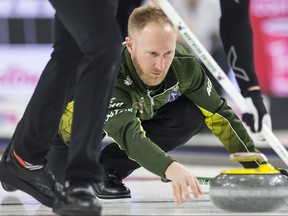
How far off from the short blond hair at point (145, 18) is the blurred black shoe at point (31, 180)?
73 cm

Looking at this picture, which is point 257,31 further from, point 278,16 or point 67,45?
point 67,45

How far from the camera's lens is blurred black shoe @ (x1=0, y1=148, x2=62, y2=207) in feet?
8.95

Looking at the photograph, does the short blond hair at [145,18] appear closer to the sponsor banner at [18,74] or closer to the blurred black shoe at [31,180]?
the blurred black shoe at [31,180]

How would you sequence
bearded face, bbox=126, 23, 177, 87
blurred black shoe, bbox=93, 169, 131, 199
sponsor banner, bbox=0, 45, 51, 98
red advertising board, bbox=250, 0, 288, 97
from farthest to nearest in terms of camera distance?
1. sponsor banner, bbox=0, 45, 51, 98
2. red advertising board, bbox=250, 0, 288, 97
3. blurred black shoe, bbox=93, 169, 131, 199
4. bearded face, bbox=126, 23, 177, 87

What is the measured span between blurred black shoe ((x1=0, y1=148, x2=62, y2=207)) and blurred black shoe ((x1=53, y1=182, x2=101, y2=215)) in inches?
10.1

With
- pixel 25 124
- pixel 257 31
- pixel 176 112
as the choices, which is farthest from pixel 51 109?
pixel 257 31

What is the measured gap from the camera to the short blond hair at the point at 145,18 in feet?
10.4

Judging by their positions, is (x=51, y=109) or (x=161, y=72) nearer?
(x=51, y=109)

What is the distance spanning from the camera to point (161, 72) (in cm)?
322

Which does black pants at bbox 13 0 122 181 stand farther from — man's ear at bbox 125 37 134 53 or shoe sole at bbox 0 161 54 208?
man's ear at bbox 125 37 134 53

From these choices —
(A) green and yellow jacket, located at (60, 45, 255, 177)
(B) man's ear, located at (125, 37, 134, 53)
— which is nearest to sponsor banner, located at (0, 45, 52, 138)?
(A) green and yellow jacket, located at (60, 45, 255, 177)

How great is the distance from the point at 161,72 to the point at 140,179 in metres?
1.53

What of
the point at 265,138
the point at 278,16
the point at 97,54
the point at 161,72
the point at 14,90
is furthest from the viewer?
the point at 14,90

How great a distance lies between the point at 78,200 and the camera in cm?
241
